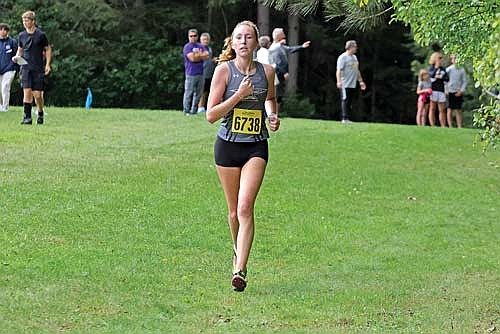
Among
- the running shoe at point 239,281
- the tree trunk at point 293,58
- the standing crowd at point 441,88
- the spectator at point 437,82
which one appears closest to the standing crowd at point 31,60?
the spectator at point 437,82

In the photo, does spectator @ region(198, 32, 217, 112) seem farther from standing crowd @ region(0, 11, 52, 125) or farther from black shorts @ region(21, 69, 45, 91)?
black shorts @ region(21, 69, 45, 91)

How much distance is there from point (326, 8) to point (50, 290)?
219 inches

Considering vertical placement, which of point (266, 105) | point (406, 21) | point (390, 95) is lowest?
point (390, 95)

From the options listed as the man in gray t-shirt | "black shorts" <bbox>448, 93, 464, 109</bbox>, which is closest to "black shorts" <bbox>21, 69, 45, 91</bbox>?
the man in gray t-shirt

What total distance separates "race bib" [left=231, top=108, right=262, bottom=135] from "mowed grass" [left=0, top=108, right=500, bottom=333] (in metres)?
1.23

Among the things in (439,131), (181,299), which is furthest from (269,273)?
(439,131)

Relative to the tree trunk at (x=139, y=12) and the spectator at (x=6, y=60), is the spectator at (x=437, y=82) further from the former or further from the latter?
the tree trunk at (x=139, y=12)

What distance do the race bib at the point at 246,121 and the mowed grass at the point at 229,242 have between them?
1229mm

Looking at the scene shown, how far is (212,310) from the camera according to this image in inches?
278

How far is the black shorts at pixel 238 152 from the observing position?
7.64 metres

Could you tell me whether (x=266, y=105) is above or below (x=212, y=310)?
above

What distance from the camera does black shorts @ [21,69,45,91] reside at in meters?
16.8

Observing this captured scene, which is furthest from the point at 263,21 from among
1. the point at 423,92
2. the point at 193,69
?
the point at 193,69

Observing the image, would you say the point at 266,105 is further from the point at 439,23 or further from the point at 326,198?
the point at 326,198
